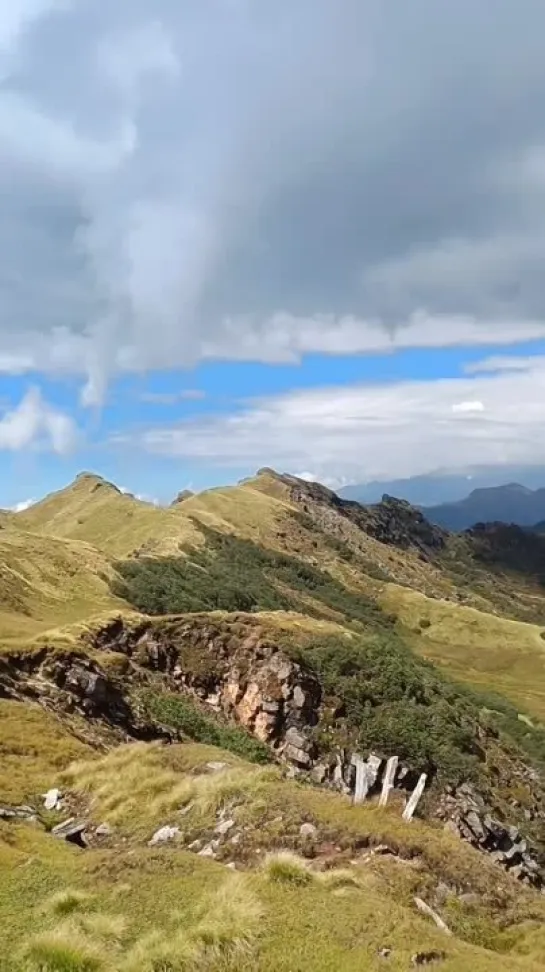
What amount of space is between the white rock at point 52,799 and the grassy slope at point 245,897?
1471 mm

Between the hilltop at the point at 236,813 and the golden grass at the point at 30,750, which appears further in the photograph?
the golden grass at the point at 30,750

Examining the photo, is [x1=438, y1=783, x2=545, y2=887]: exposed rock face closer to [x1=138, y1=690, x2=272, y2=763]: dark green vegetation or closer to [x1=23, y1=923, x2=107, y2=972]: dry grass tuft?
[x1=138, y1=690, x2=272, y2=763]: dark green vegetation

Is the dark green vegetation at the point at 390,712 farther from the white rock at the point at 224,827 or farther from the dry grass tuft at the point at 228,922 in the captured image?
the dry grass tuft at the point at 228,922

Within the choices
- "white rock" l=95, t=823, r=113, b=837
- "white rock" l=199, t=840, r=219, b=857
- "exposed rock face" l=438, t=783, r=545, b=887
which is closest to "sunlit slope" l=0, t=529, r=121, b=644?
"exposed rock face" l=438, t=783, r=545, b=887

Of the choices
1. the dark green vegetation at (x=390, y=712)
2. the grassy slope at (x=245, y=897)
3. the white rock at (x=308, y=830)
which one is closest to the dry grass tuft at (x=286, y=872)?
the grassy slope at (x=245, y=897)

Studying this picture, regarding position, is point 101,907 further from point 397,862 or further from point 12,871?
point 397,862

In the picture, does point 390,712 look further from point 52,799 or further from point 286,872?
point 286,872

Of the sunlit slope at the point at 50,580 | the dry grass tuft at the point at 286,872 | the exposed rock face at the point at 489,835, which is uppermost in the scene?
the sunlit slope at the point at 50,580

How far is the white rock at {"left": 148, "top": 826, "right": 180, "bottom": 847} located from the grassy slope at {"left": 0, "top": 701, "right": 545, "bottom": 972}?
11.4 inches

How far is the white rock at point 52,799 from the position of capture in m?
29.7

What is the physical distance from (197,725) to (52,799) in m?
34.5

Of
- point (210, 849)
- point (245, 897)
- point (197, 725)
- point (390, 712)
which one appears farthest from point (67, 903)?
point (390, 712)

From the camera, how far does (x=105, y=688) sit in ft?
184

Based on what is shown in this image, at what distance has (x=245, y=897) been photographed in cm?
1756
